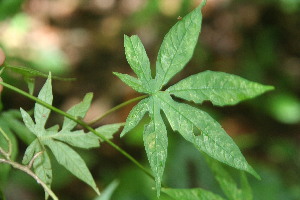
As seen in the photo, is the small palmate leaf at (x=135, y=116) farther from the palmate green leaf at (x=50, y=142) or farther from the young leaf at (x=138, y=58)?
the palmate green leaf at (x=50, y=142)

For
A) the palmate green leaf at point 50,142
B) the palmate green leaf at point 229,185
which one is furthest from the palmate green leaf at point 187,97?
the palmate green leaf at point 229,185

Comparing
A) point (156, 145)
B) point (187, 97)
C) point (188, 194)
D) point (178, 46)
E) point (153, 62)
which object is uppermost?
point (153, 62)

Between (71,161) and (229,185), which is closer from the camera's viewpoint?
(71,161)

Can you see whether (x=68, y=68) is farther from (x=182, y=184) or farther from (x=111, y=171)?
(x=182, y=184)

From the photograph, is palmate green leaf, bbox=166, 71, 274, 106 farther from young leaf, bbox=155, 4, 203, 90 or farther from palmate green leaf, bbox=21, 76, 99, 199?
palmate green leaf, bbox=21, 76, 99, 199

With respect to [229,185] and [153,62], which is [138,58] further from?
[153,62]

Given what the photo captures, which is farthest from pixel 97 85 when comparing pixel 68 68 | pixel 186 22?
pixel 186 22

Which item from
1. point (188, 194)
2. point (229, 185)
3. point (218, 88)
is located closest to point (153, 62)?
point (229, 185)
